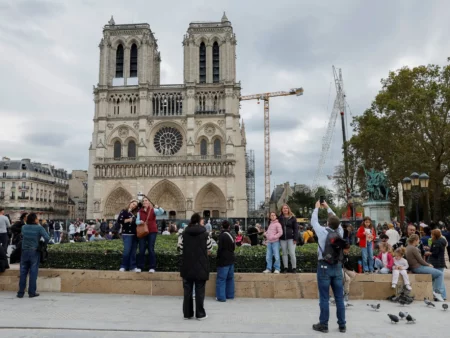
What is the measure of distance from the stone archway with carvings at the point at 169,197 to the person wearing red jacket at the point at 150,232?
35984mm

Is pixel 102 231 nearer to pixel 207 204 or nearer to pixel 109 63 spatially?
pixel 207 204

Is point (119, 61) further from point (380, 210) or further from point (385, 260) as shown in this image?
point (385, 260)

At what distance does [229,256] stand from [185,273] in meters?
1.49

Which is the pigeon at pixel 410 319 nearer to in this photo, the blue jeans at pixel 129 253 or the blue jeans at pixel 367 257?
the blue jeans at pixel 367 257

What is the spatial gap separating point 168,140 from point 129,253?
1531 inches

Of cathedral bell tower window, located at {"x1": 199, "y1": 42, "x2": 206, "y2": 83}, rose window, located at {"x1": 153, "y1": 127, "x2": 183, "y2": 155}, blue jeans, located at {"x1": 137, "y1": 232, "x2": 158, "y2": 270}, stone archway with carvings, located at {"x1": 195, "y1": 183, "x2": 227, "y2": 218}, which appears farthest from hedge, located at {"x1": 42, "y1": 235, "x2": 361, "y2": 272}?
cathedral bell tower window, located at {"x1": 199, "y1": 42, "x2": 206, "y2": 83}

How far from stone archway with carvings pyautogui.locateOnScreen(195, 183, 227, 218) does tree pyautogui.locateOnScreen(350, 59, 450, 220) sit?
63.7ft

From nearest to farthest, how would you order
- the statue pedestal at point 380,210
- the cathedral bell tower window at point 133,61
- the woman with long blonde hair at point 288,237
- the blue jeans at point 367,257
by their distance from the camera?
the woman with long blonde hair at point 288,237
the blue jeans at point 367,257
the statue pedestal at point 380,210
the cathedral bell tower window at point 133,61

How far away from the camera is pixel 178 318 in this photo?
19.8 feet

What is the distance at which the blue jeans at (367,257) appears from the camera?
360 inches

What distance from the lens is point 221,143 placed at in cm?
4534

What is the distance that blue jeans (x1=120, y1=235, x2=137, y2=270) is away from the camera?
8000 mm

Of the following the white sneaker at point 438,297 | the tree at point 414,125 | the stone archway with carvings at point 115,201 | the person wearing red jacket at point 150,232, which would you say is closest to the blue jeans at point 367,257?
the white sneaker at point 438,297

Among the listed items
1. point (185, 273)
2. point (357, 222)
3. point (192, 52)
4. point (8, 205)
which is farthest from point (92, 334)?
point (8, 205)
